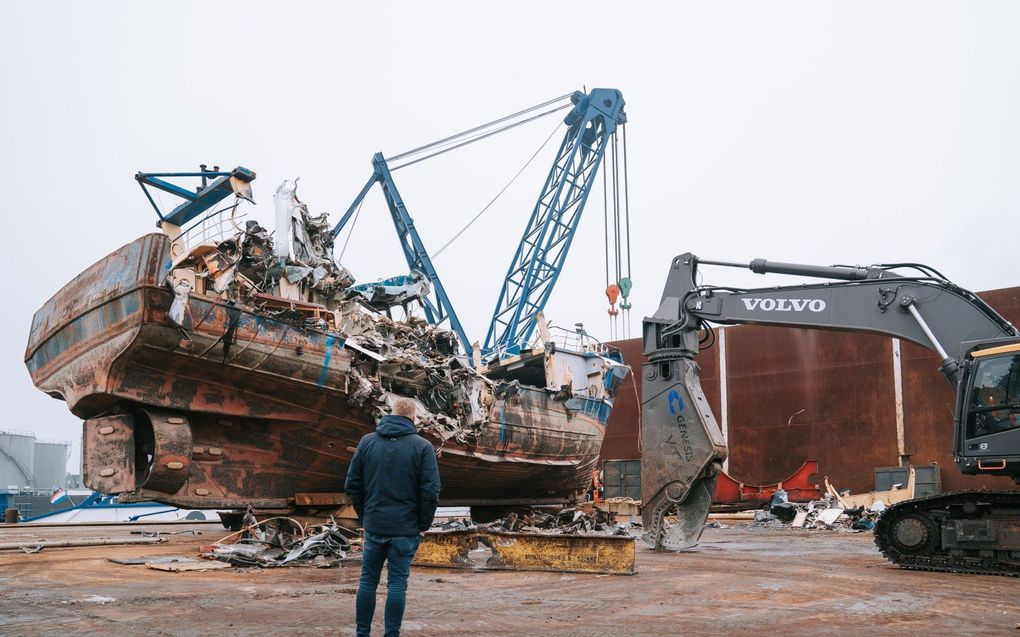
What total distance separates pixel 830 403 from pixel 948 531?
1438cm

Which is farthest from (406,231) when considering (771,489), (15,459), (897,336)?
(15,459)

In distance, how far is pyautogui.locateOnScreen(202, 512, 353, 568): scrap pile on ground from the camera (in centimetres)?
968

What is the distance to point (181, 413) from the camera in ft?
38.7

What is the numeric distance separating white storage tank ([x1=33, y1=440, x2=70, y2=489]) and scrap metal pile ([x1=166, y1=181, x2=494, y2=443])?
50840 millimetres

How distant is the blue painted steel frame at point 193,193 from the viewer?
1424cm

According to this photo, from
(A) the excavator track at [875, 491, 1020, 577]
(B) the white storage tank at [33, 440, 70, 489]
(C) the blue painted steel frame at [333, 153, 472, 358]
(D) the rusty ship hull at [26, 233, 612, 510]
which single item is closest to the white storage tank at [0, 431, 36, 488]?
(B) the white storage tank at [33, 440, 70, 489]

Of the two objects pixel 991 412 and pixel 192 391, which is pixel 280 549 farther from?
pixel 991 412

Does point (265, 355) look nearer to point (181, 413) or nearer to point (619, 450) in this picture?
point (181, 413)

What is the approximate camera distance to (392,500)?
4879mm

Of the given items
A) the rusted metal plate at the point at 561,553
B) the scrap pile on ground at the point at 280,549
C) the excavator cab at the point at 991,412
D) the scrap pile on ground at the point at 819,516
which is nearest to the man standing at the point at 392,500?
the rusted metal plate at the point at 561,553

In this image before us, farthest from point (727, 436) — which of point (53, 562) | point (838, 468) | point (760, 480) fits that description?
point (53, 562)

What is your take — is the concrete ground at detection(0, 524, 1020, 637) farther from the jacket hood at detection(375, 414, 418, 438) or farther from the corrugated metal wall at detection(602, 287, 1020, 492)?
the corrugated metal wall at detection(602, 287, 1020, 492)

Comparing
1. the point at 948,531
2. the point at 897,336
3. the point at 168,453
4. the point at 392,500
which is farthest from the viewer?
the point at 168,453

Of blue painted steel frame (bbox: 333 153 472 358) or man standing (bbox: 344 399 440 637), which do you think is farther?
blue painted steel frame (bbox: 333 153 472 358)
